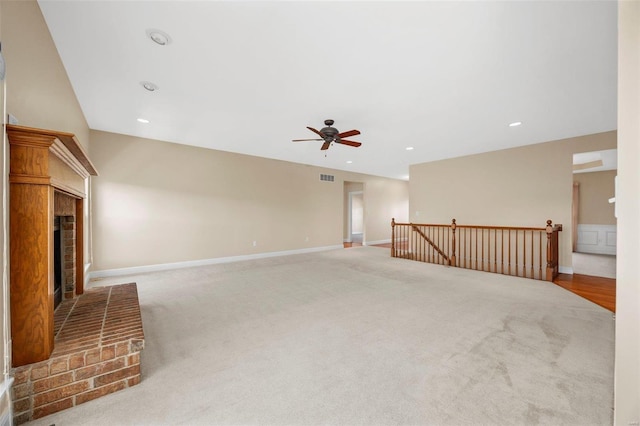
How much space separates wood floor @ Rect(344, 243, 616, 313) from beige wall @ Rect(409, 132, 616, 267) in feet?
1.81

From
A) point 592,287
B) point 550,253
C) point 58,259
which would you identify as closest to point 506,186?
point 550,253

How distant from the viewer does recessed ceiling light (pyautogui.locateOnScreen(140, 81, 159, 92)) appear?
9.24 ft

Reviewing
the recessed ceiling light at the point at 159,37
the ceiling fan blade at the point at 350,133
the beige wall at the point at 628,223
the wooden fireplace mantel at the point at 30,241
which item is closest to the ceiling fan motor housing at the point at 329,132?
the ceiling fan blade at the point at 350,133

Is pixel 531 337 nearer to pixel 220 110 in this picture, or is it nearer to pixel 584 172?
pixel 220 110

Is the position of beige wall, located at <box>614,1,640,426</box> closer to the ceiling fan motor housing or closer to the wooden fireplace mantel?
the wooden fireplace mantel

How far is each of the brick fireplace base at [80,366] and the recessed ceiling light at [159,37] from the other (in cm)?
239

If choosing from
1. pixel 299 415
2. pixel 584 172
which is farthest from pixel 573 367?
pixel 584 172

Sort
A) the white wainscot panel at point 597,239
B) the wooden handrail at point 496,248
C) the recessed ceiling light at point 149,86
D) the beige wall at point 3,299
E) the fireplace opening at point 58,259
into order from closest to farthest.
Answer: the beige wall at point 3,299
the fireplace opening at point 58,259
the recessed ceiling light at point 149,86
the wooden handrail at point 496,248
the white wainscot panel at point 597,239

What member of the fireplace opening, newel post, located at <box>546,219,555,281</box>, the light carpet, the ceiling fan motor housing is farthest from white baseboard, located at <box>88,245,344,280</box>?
newel post, located at <box>546,219,555,281</box>

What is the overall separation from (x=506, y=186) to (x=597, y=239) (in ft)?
13.4

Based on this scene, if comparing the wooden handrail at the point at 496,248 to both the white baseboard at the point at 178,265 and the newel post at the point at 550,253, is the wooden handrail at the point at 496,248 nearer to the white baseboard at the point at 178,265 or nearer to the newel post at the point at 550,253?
the newel post at the point at 550,253

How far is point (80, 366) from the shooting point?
4.99ft

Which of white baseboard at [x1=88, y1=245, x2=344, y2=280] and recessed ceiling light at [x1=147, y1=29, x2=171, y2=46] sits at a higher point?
recessed ceiling light at [x1=147, y1=29, x2=171, y2=46]

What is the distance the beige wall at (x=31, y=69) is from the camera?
1525 mm
